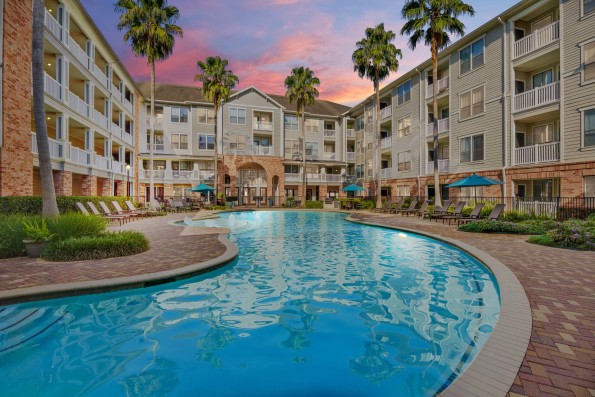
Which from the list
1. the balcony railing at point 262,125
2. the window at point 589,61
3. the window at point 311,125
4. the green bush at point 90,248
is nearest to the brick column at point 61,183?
the green bush at point 90,248

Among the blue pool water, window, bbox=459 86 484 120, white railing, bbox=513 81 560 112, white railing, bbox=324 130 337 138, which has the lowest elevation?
the blue pool water

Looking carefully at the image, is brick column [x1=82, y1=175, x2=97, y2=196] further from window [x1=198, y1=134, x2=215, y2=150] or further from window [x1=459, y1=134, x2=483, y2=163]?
window [x1=459, y1=134, x2=483, y2=163]

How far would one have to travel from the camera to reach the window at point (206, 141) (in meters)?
40.8

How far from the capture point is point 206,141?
4109 centimetres

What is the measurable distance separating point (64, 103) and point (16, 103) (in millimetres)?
3890

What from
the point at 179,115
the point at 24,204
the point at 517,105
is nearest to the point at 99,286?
the point at 24,204

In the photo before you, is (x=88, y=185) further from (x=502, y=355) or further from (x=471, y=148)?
(x=471, y=148)

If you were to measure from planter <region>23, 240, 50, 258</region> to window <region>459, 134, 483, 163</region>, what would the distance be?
83.9ft

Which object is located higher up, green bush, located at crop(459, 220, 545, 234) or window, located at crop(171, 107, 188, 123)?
window, located at crop(171, 107, 188, 123)

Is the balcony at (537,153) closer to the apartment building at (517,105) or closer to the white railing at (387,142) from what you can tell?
the apartment building at (517,105)

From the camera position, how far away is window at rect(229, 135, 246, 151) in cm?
4122

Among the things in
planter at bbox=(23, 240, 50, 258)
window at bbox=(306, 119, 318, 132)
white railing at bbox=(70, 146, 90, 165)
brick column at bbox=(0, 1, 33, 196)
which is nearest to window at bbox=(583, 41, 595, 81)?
planter at bbox=(23, 240, 50, 258)

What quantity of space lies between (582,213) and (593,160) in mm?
2798

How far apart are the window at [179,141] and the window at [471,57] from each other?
31.8 metres
